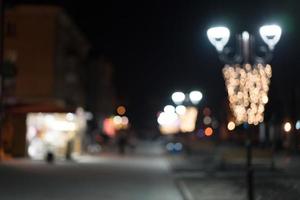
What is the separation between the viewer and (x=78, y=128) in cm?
5859

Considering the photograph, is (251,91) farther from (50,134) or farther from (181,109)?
(181,109)

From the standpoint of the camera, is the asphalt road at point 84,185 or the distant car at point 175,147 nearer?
the asphalt road at point 84,185

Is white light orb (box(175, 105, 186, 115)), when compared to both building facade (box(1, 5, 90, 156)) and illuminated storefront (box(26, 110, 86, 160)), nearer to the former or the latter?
building facade (box(1, 5, 90, 156))

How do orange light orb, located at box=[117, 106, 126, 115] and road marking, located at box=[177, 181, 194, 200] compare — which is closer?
road marking, located at box=[177, 181, 194, 200]

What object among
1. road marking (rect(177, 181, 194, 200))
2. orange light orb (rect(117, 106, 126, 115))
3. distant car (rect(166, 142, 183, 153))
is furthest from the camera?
orange light orb (rect(117, 106, 126, 115))

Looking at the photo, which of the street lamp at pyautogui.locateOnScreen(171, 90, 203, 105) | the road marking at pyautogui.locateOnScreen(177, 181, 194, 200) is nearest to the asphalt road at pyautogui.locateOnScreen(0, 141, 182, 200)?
the road marking at pyautogui.locateOnScreen(177, 181, 194, 200)

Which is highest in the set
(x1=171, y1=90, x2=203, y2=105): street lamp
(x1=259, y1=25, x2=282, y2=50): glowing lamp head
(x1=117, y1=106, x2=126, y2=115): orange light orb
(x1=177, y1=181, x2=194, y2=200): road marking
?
(x1=259, y1=25, x2=282, y2=50): glowing lamp head

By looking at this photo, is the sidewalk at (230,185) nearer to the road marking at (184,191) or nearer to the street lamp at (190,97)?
the road marking at (184,191)

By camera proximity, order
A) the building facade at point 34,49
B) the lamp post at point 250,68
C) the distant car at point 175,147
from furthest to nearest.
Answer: the distant car at point 175,147 → the building facade at point 34,49 → the lamp post at point 250,68

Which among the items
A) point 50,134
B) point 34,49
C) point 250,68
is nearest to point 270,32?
point 250,68

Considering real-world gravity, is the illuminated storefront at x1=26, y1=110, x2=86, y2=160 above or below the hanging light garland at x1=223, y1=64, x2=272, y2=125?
below

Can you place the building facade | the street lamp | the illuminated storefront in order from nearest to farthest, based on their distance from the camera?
the street lamp → the illuminated storefront → the building facade

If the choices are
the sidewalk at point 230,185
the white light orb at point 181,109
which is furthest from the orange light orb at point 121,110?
the sidewalk at point 230,185

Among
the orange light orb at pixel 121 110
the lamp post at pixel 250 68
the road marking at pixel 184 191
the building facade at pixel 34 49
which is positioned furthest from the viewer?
the orange light orb at pixel 121 110
